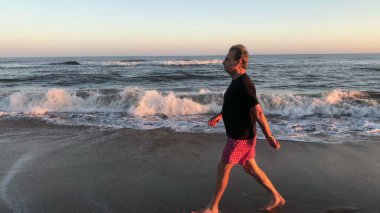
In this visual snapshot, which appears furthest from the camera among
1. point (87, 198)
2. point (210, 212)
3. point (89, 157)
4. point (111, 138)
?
point (111, 138)

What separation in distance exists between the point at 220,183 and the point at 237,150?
1.33 feet

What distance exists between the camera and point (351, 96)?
1309 centimetres

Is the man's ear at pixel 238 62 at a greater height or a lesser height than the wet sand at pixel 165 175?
greater

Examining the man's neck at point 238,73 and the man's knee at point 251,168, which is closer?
the man's neck at point 238,73

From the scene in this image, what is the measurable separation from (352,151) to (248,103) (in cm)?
375

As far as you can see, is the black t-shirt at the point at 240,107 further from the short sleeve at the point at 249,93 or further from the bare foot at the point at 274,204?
the bare foot at the point at 274,204

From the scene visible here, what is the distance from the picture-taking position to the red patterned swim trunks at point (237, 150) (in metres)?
3.37

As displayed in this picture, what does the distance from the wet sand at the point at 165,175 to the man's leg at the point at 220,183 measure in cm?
26

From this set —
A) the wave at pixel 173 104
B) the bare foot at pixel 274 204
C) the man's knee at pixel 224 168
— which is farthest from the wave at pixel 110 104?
the man's knee at pixel 224 168

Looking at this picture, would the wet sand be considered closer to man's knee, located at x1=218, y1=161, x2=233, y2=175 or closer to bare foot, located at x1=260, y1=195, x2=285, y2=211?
bare foot, located at x1=260, y1=195, x2=285, y2=211

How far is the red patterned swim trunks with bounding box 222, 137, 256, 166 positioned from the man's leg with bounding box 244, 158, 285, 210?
0.48 feet

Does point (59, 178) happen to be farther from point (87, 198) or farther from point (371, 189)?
point (371, 189)

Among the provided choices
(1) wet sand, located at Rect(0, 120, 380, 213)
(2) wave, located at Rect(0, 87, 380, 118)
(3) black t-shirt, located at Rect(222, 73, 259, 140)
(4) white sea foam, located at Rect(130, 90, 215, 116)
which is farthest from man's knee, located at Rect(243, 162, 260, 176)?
(4) white sea foam, located at Rect(130, 90, 215, 116)

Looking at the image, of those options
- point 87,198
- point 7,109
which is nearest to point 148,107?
point 7,109
